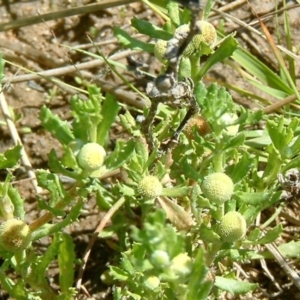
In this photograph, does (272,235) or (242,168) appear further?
(272,235)

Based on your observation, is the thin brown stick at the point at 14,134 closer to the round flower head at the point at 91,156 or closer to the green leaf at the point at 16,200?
the green leaf at the point at 16,200

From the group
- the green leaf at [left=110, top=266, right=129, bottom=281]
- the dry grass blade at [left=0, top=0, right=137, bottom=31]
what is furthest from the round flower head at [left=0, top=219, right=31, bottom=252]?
the dry grass blade at [left=0, top=0, right=137, bottom=31]

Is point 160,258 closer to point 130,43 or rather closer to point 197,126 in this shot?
point 197,126

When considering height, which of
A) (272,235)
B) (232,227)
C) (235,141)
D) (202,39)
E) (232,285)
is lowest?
(232,285)

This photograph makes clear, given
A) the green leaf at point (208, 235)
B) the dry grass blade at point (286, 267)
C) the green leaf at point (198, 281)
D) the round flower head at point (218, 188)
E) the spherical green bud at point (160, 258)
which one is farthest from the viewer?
the dry grass blade at point (286, 267)

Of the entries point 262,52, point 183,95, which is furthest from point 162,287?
point 262,52

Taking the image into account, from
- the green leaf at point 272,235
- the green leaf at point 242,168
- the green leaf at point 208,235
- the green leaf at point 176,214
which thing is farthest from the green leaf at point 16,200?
the green leaf at point 272,235

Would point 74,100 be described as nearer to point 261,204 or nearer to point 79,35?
point 261,204

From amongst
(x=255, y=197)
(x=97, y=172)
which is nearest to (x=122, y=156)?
(x=97, y=172)
